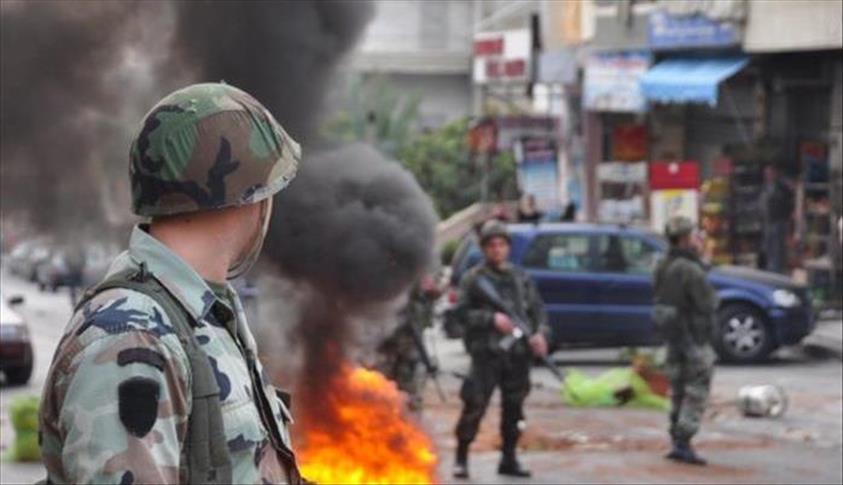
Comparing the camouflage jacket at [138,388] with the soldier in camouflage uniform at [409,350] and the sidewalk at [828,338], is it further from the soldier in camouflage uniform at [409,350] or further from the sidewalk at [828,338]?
the sidewalk at [828,338]

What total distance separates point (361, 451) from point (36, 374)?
10.1m

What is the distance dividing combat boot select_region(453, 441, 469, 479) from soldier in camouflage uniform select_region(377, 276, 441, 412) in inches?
26.5

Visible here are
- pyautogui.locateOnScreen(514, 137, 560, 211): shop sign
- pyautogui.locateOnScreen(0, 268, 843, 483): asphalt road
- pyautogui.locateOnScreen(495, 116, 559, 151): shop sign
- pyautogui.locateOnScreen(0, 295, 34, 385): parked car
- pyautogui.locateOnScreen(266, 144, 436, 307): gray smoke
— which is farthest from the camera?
pyautogui.locateOnScreen(495, 116, 559, 151): shop sign

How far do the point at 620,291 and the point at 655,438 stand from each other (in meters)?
5.15

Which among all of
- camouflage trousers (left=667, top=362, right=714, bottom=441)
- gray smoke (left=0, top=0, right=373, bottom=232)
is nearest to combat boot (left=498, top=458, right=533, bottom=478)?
camouflage trousers (left=667, top=362, right=714, bottom=441)

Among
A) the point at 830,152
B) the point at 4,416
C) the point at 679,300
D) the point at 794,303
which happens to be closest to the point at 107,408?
the point at 679,300

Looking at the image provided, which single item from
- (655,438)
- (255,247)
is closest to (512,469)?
(655,438)

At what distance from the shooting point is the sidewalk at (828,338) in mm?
17375

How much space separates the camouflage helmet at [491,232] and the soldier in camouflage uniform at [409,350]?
1.13 metres

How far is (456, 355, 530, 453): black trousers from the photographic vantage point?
32.4 feet

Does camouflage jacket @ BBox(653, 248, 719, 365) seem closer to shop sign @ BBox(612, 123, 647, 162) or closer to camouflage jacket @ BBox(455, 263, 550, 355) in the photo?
camouflage jacket @ BBox(455, 263, 550, 355)

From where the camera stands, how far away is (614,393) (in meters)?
13.5

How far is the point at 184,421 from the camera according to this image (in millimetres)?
2238

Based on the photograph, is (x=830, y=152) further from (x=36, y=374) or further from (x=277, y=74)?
(x=277, y=74)
